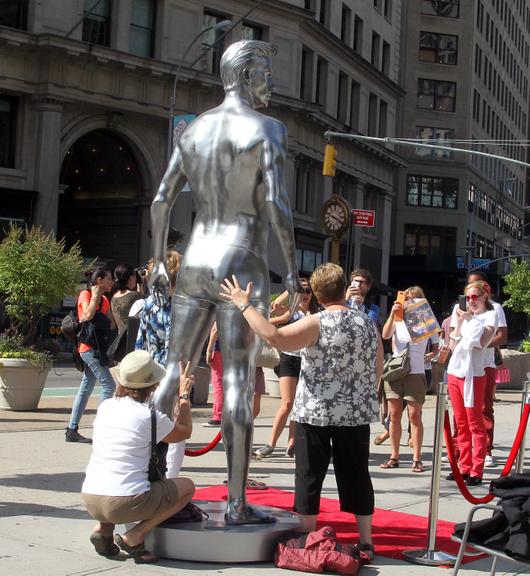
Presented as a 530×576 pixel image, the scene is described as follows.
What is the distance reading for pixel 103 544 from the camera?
5832 millimetres

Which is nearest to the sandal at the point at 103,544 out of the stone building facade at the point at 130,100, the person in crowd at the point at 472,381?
the person in crowd at the point at 472,381

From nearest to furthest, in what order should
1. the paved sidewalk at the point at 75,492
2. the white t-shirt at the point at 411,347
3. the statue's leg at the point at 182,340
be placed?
1. the paved sidewalk at the point at 75,492
2. the statue's leg at the point at 182,340
3. the white t-shirt at the point at 411,347

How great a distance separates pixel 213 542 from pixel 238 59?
9.81 ft

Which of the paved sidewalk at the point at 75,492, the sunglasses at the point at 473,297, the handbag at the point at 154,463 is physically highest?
the sunglasses at the point at 473,297

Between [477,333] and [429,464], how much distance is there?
1.98 m

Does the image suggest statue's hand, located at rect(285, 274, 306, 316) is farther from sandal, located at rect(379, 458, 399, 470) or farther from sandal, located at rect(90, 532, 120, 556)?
sandal, located at rect(379, 458, 399, 470)

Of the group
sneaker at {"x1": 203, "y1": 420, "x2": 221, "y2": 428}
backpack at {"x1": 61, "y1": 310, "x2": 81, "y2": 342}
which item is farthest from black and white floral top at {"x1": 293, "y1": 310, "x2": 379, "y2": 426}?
sneaker at {"x1": 203, "y1": 420, "x2": 221, "y2": 428}

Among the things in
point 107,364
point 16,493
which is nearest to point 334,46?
point 107,364

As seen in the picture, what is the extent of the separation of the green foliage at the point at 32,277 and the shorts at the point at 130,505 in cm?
755

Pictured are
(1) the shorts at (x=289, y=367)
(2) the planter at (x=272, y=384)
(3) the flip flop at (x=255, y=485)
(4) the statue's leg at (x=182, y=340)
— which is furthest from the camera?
(2) the planter at (x=272, y=384)

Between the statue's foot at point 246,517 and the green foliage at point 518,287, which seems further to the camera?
the green foliage at point 518,287

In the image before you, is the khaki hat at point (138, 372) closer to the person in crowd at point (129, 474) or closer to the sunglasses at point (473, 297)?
the person in crowd at point (129, 474)

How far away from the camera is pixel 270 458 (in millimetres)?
10438

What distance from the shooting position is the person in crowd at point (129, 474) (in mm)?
5633
